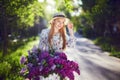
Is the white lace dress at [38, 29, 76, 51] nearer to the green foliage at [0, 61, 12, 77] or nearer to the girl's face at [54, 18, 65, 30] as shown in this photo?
the girl's face at [54, 18, 65, 30]

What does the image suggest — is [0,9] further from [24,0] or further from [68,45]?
[68,45]

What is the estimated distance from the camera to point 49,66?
5.17 m

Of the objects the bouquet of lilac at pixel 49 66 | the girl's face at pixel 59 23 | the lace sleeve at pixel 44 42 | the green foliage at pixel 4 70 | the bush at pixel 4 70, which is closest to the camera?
the bouquet of lilac at pixel 49 66

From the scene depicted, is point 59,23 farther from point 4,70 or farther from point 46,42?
point 4,70

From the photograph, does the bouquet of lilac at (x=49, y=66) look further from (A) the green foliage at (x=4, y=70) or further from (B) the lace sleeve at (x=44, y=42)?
(A) the green foliage at (x=4, y=70)

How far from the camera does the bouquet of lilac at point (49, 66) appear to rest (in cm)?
514

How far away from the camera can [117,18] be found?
40125 mm

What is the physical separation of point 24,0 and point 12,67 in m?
4.84

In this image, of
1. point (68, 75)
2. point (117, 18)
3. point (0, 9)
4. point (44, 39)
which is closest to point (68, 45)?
point (44, 39)

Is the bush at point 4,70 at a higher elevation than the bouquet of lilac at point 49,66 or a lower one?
lower

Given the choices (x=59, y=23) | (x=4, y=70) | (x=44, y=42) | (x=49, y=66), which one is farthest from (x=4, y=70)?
(x=49, y=66)

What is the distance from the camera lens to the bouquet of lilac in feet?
16.9

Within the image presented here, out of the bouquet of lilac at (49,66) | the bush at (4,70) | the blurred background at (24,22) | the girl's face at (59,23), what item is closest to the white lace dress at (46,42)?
the girl's face at (59,23)

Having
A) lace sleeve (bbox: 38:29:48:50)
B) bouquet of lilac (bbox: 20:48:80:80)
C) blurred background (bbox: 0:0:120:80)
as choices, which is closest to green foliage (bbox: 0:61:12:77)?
blurred background (bbox: 0:0:120:80)
